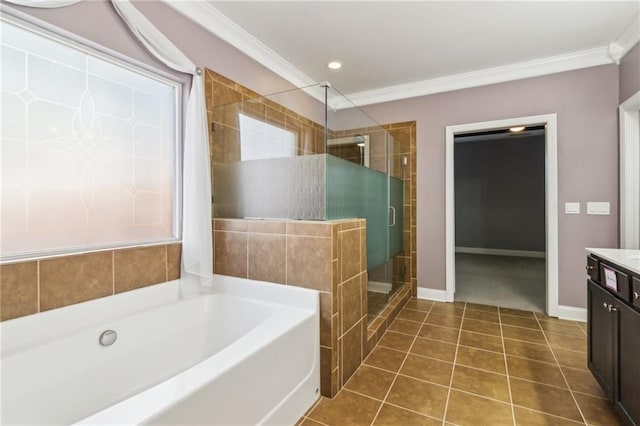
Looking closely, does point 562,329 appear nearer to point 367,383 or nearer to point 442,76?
point 367,383

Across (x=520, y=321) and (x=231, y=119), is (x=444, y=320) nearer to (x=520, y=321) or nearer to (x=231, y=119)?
(x=520, y=321)

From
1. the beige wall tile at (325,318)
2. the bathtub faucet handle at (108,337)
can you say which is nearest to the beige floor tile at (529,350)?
the beige wall tile at (325,318)

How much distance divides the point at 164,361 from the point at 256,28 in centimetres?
250

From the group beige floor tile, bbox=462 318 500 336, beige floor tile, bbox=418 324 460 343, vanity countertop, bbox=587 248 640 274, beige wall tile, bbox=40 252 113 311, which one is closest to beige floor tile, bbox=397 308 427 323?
beige floor tile, bbox=418 324 460 343

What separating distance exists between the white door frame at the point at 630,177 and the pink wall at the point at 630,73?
0.09 m

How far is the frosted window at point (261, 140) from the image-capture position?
223 cm

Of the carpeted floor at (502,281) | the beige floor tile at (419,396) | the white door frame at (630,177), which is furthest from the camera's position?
the carpeted floor at (502,281)

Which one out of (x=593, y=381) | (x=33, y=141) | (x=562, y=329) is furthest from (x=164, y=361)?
(x=562, y=329)

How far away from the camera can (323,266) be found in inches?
68.6

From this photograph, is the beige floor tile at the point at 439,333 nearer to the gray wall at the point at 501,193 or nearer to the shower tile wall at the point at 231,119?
the shower tile wall at the point at 231,119

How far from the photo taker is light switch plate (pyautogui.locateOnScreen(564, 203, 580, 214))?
2.83 m

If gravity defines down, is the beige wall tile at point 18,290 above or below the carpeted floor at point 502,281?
above

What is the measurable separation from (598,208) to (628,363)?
6.57 feet

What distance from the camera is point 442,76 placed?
3.31 m
